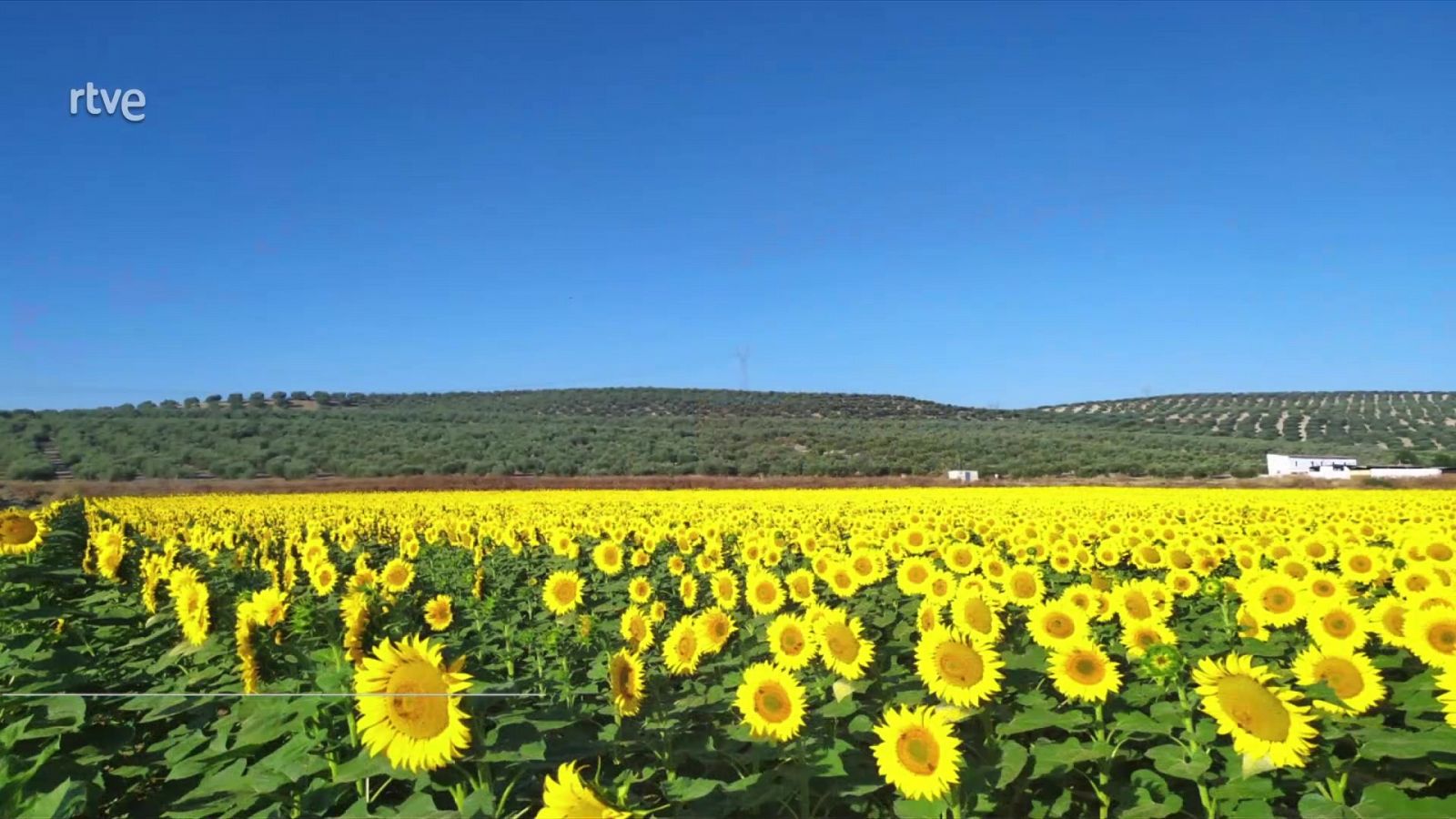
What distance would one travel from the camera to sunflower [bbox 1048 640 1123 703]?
3.90 meters

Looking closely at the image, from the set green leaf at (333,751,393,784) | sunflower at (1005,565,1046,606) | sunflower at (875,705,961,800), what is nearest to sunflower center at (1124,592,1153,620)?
sunflower at (1005,565,1046,606)

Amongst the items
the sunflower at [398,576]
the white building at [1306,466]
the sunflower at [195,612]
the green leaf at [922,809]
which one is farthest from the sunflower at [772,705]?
the white building at [1306,466]

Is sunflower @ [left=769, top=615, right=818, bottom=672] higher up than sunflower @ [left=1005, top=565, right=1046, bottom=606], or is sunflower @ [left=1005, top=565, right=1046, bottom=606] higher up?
sunflower @ [left=1005, top=565, right=1046, bottom=606]

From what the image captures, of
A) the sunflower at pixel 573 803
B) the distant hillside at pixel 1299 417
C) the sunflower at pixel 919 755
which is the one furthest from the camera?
the distant hillside at pixel 1299 417

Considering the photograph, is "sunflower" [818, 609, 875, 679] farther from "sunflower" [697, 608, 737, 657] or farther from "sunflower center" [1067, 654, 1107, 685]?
"sunflower center" [1067, 654, 1107, 685]

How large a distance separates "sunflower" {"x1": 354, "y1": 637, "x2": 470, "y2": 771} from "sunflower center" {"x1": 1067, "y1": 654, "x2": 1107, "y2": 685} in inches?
113

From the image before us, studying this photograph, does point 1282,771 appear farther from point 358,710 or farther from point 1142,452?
point 1142,452

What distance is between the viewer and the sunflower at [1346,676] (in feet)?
12.6

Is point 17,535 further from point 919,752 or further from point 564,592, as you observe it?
point 919,752

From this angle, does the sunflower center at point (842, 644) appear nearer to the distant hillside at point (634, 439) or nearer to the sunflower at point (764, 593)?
the sunflower at point (764, 593)

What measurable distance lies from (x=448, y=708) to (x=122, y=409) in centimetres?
6897

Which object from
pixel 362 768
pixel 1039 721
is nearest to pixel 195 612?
pixel 362 768

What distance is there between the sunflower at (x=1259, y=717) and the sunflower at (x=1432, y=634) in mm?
1661

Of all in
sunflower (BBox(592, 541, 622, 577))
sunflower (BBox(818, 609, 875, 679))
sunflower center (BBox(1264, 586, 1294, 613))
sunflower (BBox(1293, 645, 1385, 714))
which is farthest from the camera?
sunflower (BBox(592, 541, 622, 577))
